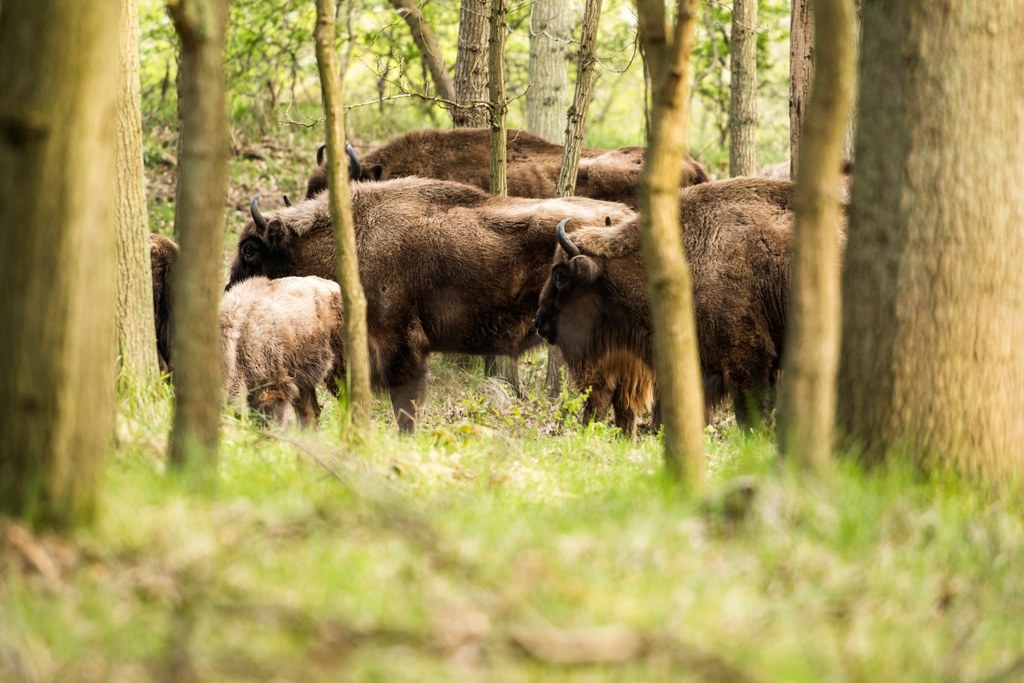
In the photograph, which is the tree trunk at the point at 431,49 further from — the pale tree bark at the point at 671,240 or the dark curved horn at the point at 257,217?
the pale tree bark at the point at 671,240

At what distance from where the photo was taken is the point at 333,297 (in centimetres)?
913

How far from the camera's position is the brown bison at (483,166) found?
12625 millimetres

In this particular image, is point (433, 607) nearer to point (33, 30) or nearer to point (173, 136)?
point (33, 30)

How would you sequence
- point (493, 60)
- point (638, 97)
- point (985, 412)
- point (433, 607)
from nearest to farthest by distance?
point (433, 607) < point (985, 412) < point (493, 60) < point (638, 97)

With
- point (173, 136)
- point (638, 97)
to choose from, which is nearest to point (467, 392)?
point (173, 136)

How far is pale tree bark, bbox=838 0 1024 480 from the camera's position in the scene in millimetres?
4680

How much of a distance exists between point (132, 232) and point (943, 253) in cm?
443

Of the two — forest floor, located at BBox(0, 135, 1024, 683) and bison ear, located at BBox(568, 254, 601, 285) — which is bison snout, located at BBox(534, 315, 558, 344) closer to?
bison ear, located at BBox(568, 254, 601, 285)

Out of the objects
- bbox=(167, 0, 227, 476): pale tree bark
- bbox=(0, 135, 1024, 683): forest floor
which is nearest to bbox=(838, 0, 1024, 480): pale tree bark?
bbox=(0, 135, 1024, 683): forest floor

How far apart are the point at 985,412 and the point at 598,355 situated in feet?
16.5

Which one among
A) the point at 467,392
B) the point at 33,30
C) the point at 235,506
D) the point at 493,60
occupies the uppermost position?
the point at 493,60

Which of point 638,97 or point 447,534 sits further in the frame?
point 638,97

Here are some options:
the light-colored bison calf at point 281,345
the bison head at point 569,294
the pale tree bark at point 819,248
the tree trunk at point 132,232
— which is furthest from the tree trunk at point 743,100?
the pale tree bark at point 819,248

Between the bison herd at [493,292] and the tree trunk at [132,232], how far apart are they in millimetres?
1455
